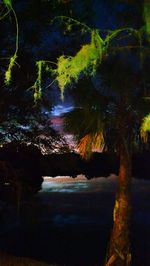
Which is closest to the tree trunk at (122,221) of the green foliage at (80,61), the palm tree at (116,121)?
the palm tree at (116,121)

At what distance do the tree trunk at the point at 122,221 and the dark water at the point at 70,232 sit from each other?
6.47 metres

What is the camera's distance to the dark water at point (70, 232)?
20.6m

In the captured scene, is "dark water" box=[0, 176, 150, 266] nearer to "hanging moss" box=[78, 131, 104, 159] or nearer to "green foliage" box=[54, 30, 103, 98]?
"hanging moss" box=[78, 131, 104, 159]

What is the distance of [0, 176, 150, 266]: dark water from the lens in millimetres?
20578

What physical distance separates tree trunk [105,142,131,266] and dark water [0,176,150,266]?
21.2ft

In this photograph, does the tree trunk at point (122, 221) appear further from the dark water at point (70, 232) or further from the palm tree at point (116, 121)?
the dark water at point (70, 232)

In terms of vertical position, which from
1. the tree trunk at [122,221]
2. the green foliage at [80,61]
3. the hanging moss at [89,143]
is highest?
the green foliage at [80,61]

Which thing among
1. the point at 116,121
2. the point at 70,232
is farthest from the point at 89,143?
the point at 70,232

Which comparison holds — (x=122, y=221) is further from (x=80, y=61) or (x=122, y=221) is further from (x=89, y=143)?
(x=80, y=61)

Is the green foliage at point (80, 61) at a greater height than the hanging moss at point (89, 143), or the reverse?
the green foliage at point (80, 61)

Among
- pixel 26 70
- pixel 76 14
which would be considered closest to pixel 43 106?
pixel 26 70

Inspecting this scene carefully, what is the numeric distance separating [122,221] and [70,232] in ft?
42.5

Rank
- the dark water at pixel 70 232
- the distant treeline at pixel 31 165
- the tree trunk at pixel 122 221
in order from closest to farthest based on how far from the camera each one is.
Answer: the tree trunk at pixel 122 221
the distant treeline at pixel 31 165
the dark water at pixel 70 232

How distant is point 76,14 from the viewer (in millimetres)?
10141
